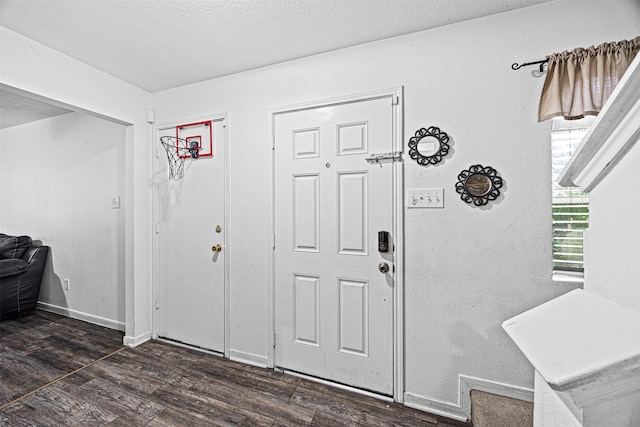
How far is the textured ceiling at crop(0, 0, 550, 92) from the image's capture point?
1.75 m

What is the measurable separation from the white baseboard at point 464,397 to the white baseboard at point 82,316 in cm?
300

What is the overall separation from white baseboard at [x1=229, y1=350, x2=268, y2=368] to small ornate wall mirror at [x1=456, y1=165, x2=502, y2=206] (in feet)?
6.48

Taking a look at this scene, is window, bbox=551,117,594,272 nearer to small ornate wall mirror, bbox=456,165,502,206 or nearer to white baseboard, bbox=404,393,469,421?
small ornate wall mirror, bbox=456,165,502,206

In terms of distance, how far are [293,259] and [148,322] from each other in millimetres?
1734

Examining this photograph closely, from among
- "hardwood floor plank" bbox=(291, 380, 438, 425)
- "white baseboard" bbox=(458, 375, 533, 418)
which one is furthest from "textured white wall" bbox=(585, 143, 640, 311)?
"hardwood floor plank" bbox=(291, 380, 438, 425)

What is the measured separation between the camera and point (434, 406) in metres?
1.95

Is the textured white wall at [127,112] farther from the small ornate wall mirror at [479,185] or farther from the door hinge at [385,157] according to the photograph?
the small ornate wall mirror at [479,185]

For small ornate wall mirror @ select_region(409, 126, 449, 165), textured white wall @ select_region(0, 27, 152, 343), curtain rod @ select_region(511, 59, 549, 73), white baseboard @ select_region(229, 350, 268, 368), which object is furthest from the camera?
white baseboard @ select_region(229, 350, 268, 368)

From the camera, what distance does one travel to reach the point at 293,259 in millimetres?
2361

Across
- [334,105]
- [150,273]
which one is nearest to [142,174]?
[150,273]

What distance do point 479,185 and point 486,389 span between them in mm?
1243

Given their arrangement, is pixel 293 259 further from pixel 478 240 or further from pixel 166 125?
pixel 166 125

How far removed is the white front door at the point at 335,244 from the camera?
6.85 feet

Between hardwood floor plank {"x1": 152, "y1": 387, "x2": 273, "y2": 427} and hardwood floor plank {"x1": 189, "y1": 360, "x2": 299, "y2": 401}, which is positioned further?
hardwood floor plank {"x1": 189, "y1": 360, "x2": 299, "y2": 401}
